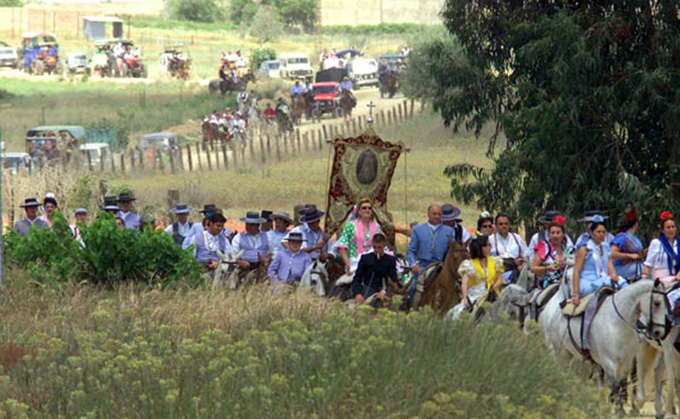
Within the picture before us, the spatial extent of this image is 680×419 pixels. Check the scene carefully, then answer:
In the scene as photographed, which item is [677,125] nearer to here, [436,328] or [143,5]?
[436,328]

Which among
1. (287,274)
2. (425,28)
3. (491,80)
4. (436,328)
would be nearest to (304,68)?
(425,28)

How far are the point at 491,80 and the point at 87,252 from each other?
1117cm

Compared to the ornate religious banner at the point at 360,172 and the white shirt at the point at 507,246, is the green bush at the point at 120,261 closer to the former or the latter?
the ornate religious banner at the point at 360,172

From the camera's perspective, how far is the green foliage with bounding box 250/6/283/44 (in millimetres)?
116625

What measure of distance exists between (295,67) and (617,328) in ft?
238

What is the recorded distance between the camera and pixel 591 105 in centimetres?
2522

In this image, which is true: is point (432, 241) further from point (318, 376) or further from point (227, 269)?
point (318, 376)

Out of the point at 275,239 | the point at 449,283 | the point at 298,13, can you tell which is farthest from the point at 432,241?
the point at 298,13

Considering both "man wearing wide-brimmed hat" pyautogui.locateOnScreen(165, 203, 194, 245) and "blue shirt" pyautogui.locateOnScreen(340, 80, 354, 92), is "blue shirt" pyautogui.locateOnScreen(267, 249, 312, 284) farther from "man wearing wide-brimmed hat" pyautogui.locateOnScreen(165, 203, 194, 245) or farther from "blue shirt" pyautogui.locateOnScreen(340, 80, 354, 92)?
"blue shirt" pyautogui.locateOnScreen(340, 80, 354, 92)

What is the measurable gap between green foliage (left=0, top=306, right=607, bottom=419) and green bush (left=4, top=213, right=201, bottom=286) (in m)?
5.13

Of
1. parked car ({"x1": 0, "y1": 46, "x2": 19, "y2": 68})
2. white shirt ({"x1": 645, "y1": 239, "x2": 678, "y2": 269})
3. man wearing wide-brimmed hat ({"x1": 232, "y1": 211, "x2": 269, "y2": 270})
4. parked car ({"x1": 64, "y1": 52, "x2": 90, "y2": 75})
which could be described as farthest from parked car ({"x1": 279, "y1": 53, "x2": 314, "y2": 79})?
white shirt ({"x1": 645, "y1": 239, "x2": 678, "y2": 269})

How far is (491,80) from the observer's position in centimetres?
2764

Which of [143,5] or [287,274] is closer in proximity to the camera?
[287,274]

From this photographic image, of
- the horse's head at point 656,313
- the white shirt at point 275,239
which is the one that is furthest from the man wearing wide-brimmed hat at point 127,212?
the horse's head at point 656,313
